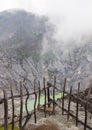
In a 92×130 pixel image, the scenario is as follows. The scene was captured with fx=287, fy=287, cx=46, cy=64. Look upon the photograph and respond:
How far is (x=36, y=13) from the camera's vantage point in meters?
52.1

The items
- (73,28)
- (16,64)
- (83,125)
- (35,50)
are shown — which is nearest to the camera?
(83,125)

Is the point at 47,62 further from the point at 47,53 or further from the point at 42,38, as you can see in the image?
the point at 42,38

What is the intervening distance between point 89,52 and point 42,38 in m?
8.18

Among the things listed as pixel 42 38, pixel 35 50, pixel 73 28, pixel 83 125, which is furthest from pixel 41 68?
pixel 83 125

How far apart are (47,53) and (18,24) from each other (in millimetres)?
7621

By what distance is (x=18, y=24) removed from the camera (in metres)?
47.2

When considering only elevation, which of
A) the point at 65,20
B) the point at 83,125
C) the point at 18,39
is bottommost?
the point at 83,125

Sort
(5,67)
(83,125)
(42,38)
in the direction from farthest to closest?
(42,38), (5,67), (83,125)

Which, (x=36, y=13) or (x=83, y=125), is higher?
(x=36, y=13)

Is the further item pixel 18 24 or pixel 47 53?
pixel 18 24

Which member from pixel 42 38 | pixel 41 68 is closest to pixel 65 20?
pixel 42 38

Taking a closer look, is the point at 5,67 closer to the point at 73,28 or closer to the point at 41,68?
the point at 41,68

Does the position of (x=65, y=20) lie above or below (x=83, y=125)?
above

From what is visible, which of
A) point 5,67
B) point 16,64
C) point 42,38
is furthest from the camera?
point 42,38
